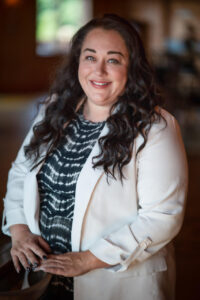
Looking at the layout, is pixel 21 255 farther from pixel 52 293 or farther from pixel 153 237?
pixel 153 237

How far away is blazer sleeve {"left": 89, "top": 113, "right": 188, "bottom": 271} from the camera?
1.27 meters

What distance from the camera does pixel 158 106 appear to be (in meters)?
1.47

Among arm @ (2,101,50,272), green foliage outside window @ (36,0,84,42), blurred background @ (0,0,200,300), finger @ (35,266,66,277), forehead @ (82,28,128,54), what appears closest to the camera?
finger @ (35,266,66,277)

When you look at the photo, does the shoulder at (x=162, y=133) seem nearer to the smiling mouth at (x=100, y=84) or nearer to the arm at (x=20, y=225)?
the smiling mouth at (x=100, y=84)

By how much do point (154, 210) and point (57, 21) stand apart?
428 inches

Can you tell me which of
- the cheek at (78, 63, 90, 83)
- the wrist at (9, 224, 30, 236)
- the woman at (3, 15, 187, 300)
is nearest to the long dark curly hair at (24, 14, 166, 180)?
the woman at (3, 15, 187, 300)

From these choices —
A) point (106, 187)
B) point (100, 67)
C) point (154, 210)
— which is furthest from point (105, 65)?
point (154, 210)

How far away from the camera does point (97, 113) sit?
1.57 metres

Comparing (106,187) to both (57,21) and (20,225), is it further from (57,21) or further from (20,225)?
(57,21)

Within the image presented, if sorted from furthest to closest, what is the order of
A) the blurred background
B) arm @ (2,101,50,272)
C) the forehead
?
the blurred background, the forehead, arm @ (2,101,50,272)

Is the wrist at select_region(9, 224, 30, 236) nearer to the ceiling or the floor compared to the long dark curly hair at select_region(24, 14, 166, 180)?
nearer to the floor

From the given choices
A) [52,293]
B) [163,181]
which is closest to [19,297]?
[52,293]

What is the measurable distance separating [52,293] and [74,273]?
25cm

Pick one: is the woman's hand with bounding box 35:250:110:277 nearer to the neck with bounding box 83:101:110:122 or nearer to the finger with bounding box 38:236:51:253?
the finger with bounding box 38:236:51:253
